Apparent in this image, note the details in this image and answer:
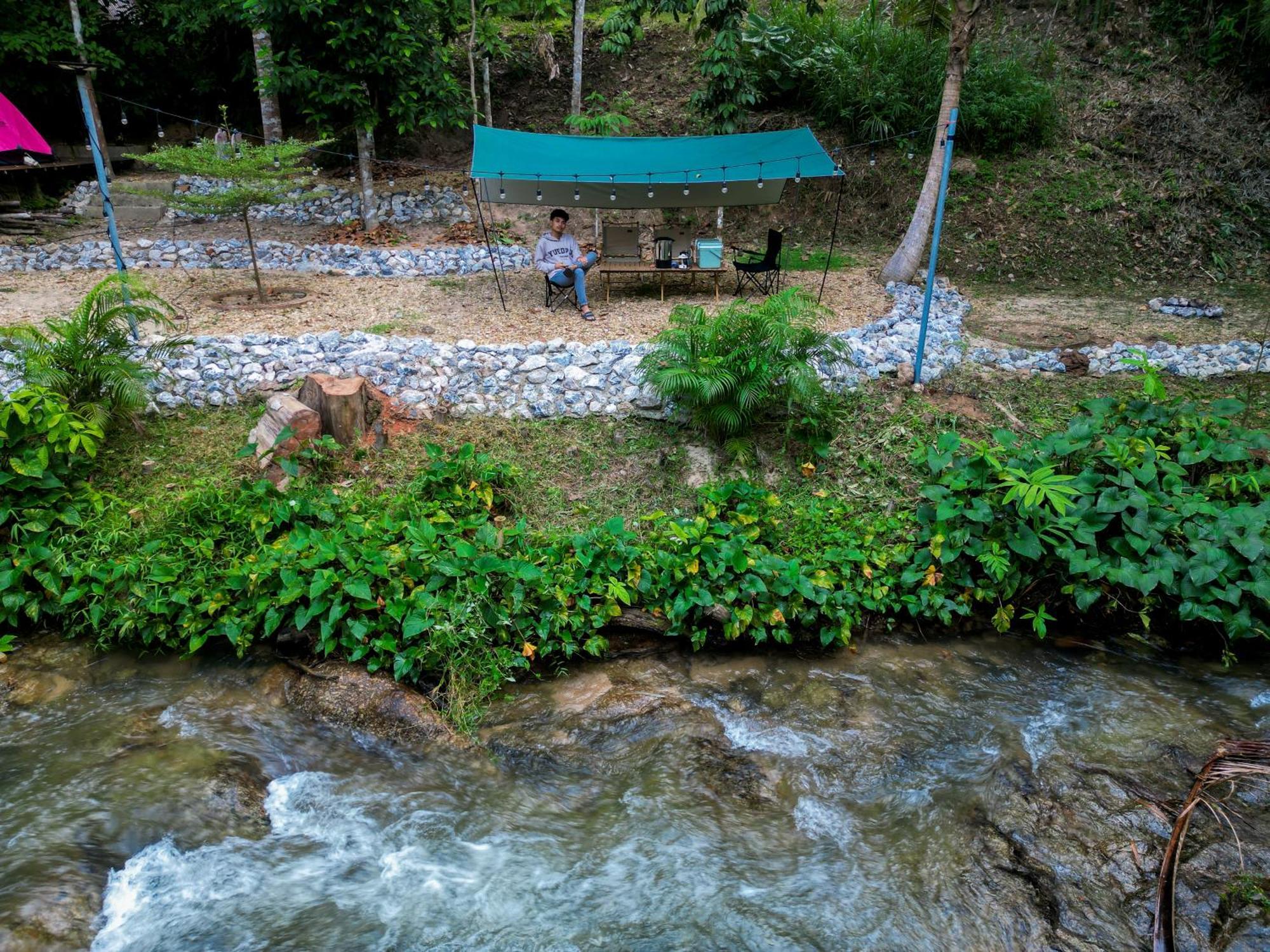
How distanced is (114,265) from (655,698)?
787 centimetres

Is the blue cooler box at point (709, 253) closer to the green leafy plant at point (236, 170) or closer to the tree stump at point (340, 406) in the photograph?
the green leafy plant at point (236, 170)

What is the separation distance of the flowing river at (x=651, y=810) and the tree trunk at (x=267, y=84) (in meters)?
7.15

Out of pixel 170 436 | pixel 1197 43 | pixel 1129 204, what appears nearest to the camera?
pixel 170 436

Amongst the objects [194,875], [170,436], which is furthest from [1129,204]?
[194,875]

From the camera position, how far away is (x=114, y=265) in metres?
8.38

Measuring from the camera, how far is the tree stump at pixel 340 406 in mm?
5023

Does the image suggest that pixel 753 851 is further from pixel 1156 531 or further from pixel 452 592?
pixel 1156 531

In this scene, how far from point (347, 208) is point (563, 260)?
13.8 feet

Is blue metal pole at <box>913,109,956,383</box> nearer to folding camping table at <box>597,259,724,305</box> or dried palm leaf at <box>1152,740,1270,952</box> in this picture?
folding camping table at <box>597,259,724,305</box>

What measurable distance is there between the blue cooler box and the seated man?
41.1 inches

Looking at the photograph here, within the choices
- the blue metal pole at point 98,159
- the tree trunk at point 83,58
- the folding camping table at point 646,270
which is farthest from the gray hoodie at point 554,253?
the tree trunk at point 83,58

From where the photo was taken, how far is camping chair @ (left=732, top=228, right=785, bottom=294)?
7809mm

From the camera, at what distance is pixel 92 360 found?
4.88 meters

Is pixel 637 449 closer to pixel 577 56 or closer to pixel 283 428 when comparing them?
pixel 283 428
